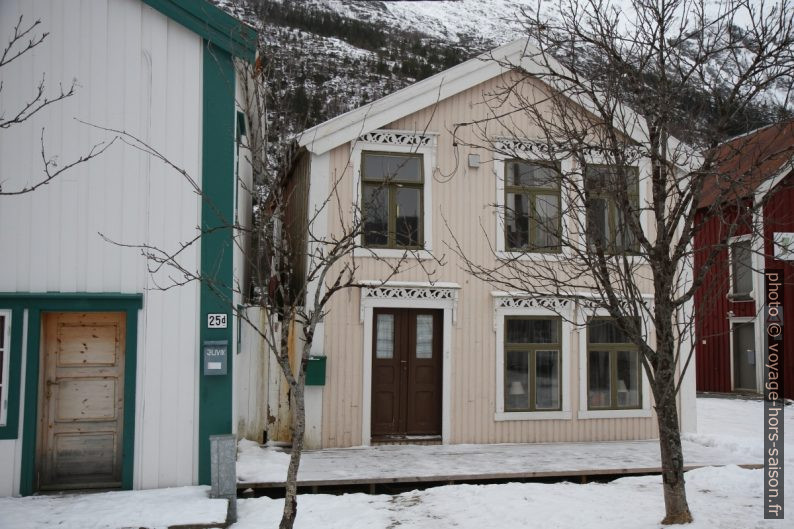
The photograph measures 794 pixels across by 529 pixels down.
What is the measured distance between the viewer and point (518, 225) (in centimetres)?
1162

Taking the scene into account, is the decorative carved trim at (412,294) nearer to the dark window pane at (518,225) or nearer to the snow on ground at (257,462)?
the dark window pane at (518,225)

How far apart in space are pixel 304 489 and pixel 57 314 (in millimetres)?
3627

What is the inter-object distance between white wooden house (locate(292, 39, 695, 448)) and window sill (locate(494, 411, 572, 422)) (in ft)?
0.06

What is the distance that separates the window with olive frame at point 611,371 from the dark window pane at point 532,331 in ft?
1.91

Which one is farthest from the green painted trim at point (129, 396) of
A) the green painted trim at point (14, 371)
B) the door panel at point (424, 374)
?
the door panel at point (424, 374)

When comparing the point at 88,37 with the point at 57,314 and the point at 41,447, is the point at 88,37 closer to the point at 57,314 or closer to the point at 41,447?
the point at 57,314

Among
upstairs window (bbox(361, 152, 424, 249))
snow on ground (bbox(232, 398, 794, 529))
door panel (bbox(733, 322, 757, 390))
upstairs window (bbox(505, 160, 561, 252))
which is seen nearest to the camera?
snow on ground (bbox(232, 398, 794, 529))

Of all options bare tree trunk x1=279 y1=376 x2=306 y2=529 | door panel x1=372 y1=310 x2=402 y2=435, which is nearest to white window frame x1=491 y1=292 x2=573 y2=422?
door panel x1=372 y1=310 x2=402 y2=435

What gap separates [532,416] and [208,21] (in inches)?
297

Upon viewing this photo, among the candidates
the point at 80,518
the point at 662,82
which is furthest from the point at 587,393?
the point at 80,518

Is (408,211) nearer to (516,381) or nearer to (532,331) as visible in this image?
(532,331)

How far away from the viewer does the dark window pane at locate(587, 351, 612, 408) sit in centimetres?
1145

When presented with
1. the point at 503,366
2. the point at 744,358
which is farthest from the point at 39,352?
the point at 744,358

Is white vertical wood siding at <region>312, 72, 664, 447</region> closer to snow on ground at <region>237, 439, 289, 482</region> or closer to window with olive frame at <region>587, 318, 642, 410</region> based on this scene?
window with olive frame at <region>587, 318, 642, 410</region>
